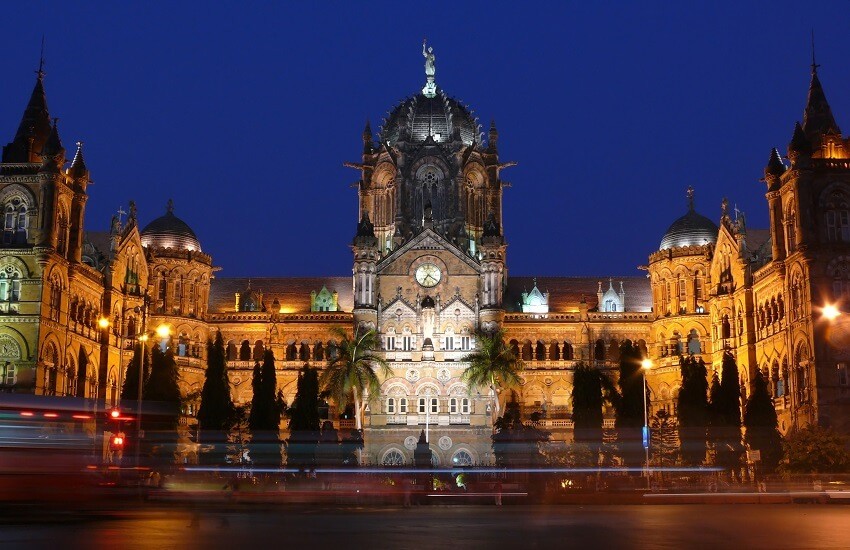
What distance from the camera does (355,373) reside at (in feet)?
282

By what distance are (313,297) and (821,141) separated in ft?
175

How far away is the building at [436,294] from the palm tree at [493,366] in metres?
2.05

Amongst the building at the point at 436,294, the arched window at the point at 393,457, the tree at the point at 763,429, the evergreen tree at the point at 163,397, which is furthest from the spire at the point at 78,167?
the tree at the point at 763,429

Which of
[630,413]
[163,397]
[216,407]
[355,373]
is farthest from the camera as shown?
[355,373]

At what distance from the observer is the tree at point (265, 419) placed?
72.5 m

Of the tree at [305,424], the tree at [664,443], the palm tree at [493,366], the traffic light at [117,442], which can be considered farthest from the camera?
the palm tree at [493,366]

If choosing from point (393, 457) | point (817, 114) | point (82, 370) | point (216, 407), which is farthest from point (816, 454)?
point (82, 370)

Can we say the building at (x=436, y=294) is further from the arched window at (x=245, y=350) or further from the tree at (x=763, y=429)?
the tree at (x=763, y=429)

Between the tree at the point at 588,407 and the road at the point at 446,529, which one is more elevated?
the tree at the point at 588,407

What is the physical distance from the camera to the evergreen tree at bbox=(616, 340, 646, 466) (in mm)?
72688

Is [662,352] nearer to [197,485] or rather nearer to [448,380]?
[448,380]

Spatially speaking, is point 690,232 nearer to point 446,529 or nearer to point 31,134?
point 31,134

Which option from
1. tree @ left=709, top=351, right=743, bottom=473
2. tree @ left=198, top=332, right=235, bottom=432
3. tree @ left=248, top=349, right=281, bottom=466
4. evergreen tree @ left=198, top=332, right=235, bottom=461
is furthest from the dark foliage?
tree @ left=198, top=332, right=235, bottom=432

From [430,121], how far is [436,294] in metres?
21.7
